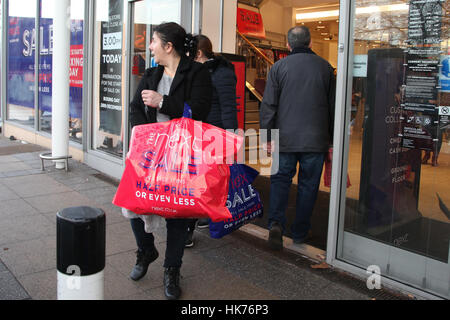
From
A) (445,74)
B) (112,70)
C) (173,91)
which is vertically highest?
(112,70)

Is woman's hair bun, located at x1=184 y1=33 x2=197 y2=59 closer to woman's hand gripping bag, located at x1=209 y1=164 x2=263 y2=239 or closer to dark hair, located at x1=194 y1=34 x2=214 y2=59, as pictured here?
dark hair, located at x1=194 y1=34 x2=214 y2=59

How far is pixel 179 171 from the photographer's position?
294cm

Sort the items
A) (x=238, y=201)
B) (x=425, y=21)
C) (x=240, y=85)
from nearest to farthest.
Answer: (x=425, y=21) < (x=238, y=201) < (x=240, y=85)

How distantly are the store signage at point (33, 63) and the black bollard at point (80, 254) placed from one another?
240 inches

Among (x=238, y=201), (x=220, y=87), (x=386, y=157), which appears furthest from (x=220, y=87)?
(x=386, y=157)

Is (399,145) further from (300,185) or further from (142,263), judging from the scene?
(142,263)

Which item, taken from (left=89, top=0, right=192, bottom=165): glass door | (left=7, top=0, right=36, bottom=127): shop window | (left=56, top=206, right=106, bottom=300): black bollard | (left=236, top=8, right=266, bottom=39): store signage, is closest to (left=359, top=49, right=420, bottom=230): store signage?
(left=56, top=206, right=106, bottom=300): black bollard

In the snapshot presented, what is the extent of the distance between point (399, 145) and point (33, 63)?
28.2ft

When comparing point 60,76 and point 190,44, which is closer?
point 190,44

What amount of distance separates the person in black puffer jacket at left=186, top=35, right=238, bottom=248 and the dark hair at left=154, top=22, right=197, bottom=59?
31.6 inches

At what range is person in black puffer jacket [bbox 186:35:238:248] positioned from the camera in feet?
13.8

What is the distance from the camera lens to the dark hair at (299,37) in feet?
13.8
